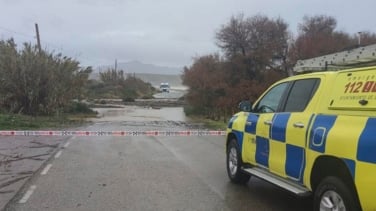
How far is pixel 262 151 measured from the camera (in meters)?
8.27

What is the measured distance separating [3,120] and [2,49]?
10.3 metres

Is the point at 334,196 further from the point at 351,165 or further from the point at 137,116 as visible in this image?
the point at 137,116

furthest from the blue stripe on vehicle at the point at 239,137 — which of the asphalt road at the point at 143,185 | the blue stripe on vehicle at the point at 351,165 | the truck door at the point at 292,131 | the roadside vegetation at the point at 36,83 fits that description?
the roadside vegetation at the point at 36,83

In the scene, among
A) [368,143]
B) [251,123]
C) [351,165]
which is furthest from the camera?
[251,123]

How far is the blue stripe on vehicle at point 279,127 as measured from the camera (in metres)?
7.43

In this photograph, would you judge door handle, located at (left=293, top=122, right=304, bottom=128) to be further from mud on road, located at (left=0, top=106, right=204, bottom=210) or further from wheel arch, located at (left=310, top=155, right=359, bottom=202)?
mud on road, located at (left=0, top=106, right=204, bottom=210)

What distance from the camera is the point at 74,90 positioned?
37594 mm

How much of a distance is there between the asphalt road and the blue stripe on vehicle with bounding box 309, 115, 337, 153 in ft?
5.34

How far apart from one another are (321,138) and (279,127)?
1.32 m

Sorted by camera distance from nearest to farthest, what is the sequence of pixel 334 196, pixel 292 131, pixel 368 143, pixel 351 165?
pixel 368 143, pixel 351 165, pixel 334 196, pixel 292 131

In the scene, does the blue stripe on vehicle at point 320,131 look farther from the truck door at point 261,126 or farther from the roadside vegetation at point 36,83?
the roadside vegetation at point 36,83

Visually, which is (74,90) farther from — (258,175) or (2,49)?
(258,175)

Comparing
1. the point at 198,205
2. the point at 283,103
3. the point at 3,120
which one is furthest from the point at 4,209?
the point at 3,120

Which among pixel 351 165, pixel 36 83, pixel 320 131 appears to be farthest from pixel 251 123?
pixel 36 83
